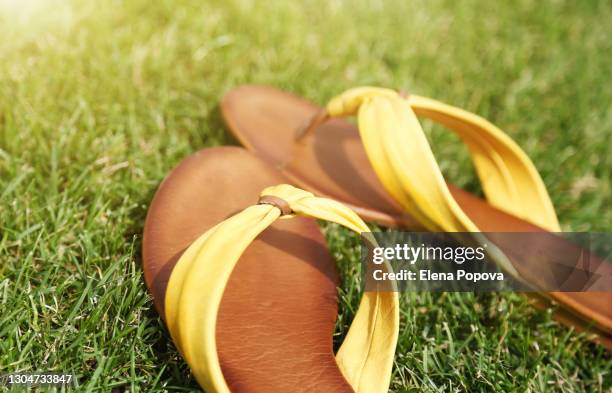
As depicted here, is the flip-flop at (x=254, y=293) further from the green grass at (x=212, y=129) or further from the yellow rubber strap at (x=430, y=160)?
the yellow rubber strap at (x=430, y=160)

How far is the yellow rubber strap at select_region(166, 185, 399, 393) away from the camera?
102cm

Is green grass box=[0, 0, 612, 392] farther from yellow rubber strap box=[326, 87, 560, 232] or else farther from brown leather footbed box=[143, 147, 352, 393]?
yellow rubber strap box=[326, 87, 560, 232]

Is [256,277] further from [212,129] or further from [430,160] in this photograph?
[212,129]

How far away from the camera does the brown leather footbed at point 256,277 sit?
112cm

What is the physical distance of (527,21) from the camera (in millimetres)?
2598

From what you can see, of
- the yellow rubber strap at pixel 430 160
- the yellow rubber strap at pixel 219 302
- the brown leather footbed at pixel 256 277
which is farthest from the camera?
the yellow rubber strap at pixel 430 160

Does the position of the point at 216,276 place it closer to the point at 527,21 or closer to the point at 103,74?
the point at 103,74

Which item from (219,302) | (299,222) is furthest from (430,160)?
(219,302)

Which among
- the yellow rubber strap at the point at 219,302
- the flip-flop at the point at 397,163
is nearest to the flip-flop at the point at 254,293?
the yellow rubber strap at the point at 219,302

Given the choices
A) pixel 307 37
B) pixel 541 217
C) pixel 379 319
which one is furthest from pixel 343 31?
pixel 379 319

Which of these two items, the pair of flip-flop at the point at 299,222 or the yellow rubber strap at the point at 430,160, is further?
the yellow rubber strap at the point at 430,160

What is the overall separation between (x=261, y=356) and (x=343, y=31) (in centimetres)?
145

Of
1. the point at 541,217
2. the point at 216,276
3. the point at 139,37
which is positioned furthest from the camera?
the point at 139,37

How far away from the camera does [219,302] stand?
1054mm
